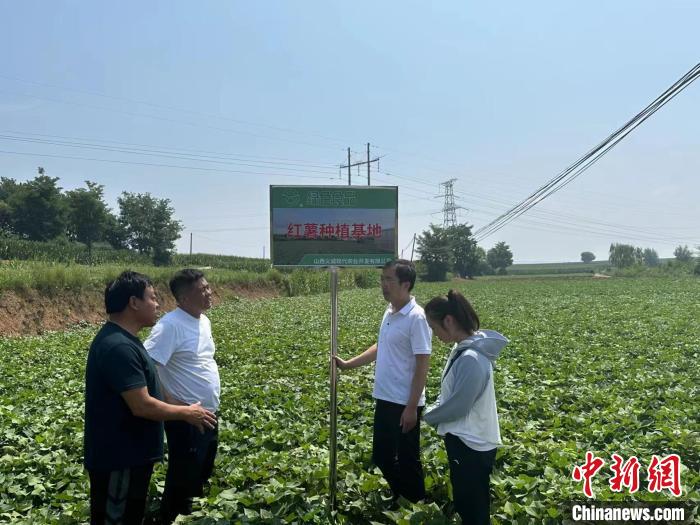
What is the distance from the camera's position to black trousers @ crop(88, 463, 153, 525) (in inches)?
108

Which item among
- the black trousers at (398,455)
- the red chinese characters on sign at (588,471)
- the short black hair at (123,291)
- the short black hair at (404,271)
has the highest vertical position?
the short black hair at (404,271)

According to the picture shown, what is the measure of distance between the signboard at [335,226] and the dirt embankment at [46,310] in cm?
1539

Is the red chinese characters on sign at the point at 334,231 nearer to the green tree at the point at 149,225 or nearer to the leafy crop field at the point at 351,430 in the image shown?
the leafy crop field at the point at 351,430

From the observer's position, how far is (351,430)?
5.36m

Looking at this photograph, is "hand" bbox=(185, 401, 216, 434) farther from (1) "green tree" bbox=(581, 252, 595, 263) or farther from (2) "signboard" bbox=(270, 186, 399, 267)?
(1) "green tree" bbox=(581, 252, 595, 263)

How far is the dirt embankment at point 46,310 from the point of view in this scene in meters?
16.8

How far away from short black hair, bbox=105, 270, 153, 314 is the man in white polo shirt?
5.26ft

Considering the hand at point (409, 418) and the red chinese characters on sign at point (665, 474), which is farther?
the red chinese characters on sign at point (665, 474)

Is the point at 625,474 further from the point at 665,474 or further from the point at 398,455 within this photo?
the point at 398,455

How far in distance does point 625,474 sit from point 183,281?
11.9 ft

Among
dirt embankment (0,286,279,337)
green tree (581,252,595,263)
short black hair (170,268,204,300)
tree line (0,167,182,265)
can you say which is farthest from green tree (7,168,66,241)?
green tree (581,252,595,263)

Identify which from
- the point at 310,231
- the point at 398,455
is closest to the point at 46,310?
the point at 310,231

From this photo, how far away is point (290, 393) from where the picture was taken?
7.14 metres

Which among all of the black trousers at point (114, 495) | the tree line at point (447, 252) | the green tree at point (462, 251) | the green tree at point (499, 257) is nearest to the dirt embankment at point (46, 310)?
the black trousers at point (114, 495)
